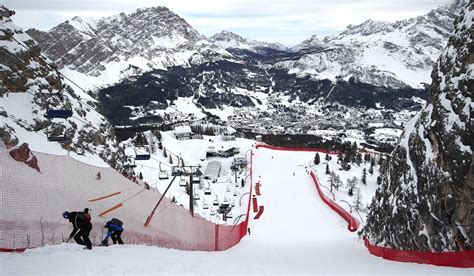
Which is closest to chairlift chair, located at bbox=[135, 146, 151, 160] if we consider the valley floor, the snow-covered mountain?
the snow-covered mountain

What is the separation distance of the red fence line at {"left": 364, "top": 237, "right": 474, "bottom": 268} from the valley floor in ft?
1.69

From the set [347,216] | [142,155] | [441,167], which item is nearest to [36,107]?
[142,155]

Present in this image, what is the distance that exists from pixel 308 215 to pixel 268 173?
1120 inches

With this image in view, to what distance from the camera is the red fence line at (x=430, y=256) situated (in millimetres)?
13828

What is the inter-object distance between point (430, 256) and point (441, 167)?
3.64m

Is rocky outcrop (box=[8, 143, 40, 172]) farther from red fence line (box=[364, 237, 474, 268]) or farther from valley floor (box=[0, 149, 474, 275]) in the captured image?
red fence line (box=[364, 237, 474, 268])

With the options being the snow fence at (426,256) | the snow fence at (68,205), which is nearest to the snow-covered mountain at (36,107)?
the snow fence at (68,205)

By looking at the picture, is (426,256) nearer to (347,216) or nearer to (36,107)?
(347,216)

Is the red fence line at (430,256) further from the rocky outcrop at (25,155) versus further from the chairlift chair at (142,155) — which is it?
the rocky outcrop at (25,155)

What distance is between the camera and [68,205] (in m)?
13.2

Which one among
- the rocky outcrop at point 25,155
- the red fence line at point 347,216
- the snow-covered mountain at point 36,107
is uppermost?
the rocky outcrop at point 25,155

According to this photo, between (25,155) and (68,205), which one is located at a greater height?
(25,155)

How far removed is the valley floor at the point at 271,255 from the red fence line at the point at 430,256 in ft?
1.69

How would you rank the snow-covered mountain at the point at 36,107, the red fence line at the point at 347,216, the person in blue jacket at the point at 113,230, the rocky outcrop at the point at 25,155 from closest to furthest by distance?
the rocky outcrop at the point at 25,155, the person in blue jacket at the point at 113,230, the red fence line at the point at 347,216, the snow-covered mountain at the point at 36,107
